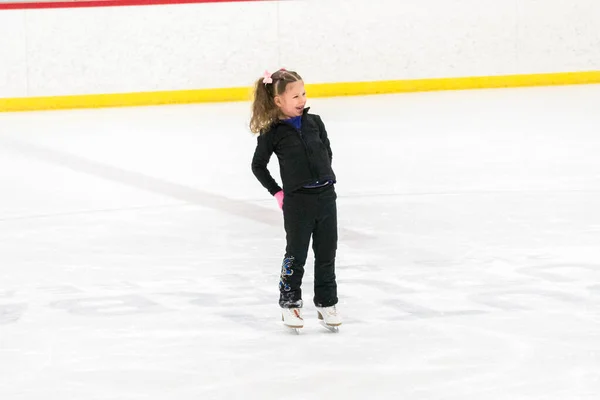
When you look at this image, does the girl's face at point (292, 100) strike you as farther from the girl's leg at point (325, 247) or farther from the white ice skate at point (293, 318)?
the white ice skate at point (293, 318)

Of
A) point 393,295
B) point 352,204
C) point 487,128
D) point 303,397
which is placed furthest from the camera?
point 487,128

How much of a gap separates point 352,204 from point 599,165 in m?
1.94

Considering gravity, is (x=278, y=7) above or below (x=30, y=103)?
above

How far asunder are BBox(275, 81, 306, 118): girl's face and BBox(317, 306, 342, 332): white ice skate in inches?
23.6

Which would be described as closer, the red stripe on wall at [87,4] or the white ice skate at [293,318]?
the white ice skate at [293,318]

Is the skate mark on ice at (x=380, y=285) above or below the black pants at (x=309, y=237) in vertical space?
below

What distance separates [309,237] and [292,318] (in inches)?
9.9

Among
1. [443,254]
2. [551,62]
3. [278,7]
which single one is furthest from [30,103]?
[443,254]

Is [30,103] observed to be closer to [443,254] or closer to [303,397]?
[443,254]

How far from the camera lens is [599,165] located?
292 inches

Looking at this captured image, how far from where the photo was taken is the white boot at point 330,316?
12.1ft

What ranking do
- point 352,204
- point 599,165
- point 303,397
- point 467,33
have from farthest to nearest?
point 467,33 < point 599,165 < point 352,204 < point 303,397

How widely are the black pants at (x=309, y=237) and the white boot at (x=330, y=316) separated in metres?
0.02

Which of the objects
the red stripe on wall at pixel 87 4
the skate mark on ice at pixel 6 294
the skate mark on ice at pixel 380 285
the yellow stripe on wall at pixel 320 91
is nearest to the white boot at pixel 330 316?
the skate mark on ice at pixel 380 285
